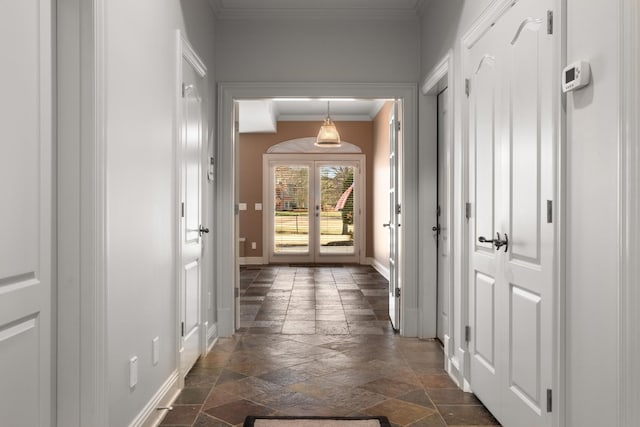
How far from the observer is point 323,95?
14.8 ft

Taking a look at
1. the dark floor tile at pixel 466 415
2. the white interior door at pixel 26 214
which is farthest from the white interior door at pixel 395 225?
the white interior door at pixel 26 214

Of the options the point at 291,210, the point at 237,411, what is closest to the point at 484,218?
the point at 237,411

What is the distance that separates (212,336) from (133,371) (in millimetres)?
1898

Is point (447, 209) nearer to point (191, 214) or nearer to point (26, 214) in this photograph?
point (191, 214)

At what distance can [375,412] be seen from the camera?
2.86 meters

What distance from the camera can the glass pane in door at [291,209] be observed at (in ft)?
34.8

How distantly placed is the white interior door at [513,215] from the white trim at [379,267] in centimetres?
521

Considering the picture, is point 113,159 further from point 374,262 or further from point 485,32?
point 374,262

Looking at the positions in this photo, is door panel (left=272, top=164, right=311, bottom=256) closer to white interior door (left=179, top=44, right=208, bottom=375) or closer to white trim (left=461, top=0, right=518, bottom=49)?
white interior door (left=179, top=44, right=208, bottom=375)

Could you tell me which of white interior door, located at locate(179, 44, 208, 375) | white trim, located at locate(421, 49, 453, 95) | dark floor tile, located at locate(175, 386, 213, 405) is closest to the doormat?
dark floor tile, located at locate(175, 386, 213, 405)

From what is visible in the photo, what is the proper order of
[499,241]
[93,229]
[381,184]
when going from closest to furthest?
[93,229], [499,241], [381,184]

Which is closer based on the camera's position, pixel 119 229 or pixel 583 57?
pixel 583 57

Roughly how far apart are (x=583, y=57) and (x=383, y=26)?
292 centimetres

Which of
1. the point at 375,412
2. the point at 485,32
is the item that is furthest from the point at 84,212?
the point at 485,32
